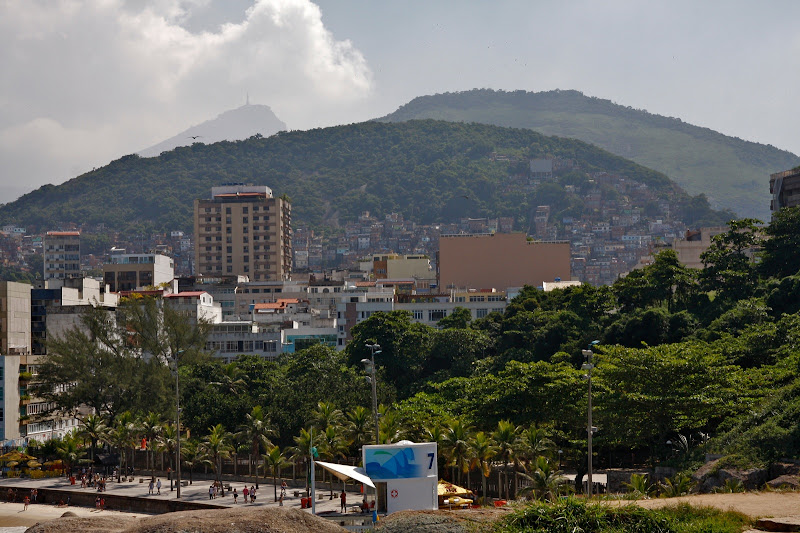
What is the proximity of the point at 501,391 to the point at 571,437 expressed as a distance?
500 cm

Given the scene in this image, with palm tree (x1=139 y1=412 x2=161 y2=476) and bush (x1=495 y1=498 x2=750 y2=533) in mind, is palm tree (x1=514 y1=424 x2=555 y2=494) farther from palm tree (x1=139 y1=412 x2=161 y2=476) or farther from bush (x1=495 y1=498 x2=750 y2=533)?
palm tree (x1=139 y1=412 x2=161 y2=476)

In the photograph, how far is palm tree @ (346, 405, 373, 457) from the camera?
58.2 m

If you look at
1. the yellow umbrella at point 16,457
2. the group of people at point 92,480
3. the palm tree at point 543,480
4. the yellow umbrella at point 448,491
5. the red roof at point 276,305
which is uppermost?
the red roof at point 276,305

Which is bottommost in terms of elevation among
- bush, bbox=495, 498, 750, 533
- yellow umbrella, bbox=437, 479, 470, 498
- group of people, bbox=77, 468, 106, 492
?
group of people, bbox=77, 468, 106, 492

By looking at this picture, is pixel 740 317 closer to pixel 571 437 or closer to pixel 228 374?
Answer: pixel 571 437

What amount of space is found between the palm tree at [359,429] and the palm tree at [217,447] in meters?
8.99

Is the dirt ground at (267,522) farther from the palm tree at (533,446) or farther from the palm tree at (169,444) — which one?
the palm tree at (169,444)

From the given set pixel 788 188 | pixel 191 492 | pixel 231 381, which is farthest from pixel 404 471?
pixel 788 188

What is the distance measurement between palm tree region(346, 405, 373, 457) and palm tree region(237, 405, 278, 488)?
27.8 feet

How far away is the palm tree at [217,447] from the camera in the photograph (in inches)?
2547

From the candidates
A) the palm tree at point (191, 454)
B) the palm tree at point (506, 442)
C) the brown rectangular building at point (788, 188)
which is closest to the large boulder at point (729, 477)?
the palm tree at point (506, 442)

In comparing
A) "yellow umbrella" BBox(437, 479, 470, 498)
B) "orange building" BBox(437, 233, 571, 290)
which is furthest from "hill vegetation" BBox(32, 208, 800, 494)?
"orange building" BBox(437, 233, 571, 290)

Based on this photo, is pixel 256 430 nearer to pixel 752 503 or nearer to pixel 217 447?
pixel 217 447

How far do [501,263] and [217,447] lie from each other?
99.8m
